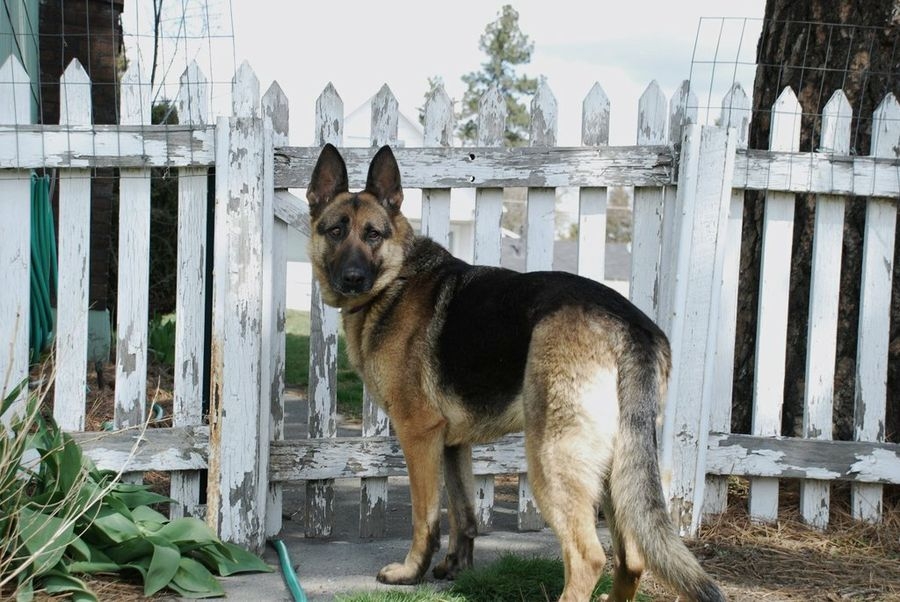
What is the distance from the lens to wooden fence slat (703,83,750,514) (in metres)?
4.64

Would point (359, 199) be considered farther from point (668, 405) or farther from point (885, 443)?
point (885, 443)

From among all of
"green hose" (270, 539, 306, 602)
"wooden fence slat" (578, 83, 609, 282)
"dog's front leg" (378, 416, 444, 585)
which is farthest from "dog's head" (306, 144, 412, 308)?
"green hose" (270, 539, 306, 602)

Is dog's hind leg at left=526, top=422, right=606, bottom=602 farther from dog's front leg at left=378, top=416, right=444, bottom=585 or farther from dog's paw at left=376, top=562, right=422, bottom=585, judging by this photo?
dog's paw at left=376, top=562, right=422, bottom=585

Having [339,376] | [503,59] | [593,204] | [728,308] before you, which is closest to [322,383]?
[593,204]

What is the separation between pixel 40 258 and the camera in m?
4.46

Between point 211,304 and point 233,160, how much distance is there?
0.80m

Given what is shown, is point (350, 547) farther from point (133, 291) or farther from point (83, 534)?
point (133, 291)

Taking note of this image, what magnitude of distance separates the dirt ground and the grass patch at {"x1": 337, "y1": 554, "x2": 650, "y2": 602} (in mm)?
419

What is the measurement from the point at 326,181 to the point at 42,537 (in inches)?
81.5

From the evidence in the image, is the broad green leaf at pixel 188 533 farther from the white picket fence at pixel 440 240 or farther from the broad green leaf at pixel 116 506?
the white picket fence at pixel 440 240

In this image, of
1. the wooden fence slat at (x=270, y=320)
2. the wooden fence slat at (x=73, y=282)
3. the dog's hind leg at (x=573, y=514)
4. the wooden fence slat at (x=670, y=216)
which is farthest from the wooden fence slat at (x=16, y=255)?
the wooden fence slat at (x=670, y=216)

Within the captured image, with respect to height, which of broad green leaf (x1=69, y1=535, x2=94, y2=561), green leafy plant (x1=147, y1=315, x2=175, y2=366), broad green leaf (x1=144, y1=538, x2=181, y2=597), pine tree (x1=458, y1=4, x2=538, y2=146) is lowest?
broad green leaf (x1=144, y1=538, x2=181, y2=597)

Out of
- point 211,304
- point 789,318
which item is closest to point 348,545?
point 211,304

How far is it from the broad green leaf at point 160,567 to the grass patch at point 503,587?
2.40 ft
